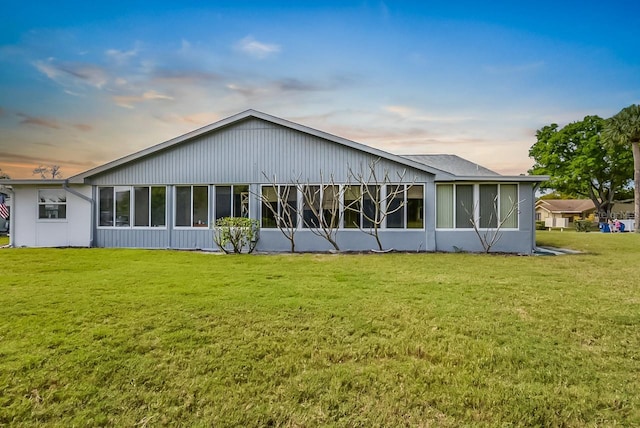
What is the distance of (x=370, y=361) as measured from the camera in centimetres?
357

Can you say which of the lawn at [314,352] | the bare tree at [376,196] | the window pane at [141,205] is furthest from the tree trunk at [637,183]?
the window pane at [141,205]

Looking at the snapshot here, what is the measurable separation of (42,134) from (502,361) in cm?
1770

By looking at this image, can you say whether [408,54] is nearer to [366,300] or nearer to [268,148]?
[268,148]

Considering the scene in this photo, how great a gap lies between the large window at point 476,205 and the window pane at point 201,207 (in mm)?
7831

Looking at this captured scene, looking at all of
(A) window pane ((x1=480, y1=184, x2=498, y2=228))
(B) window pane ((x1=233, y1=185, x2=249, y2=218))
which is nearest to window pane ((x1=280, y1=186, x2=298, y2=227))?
(B) window pane ((x1=233, y1=185, x2=249, y2=218))

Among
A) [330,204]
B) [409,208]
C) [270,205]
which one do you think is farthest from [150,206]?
[409,208]

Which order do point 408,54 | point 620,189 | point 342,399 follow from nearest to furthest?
point 342,399, point 408,54, point 620,189

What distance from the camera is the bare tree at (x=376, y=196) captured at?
491 inches

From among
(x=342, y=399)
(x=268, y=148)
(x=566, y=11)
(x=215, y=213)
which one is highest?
(x=566, y=11)

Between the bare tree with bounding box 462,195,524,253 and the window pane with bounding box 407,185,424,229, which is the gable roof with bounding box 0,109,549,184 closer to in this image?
the window pane with bounding box 407,185,424,229

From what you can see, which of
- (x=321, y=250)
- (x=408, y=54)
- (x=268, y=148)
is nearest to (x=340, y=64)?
(x=408, y=54)

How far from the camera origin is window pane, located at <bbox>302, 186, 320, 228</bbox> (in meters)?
12.7

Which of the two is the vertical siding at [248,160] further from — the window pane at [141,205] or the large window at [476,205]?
the large window at [476,205]

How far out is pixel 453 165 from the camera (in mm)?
15289
